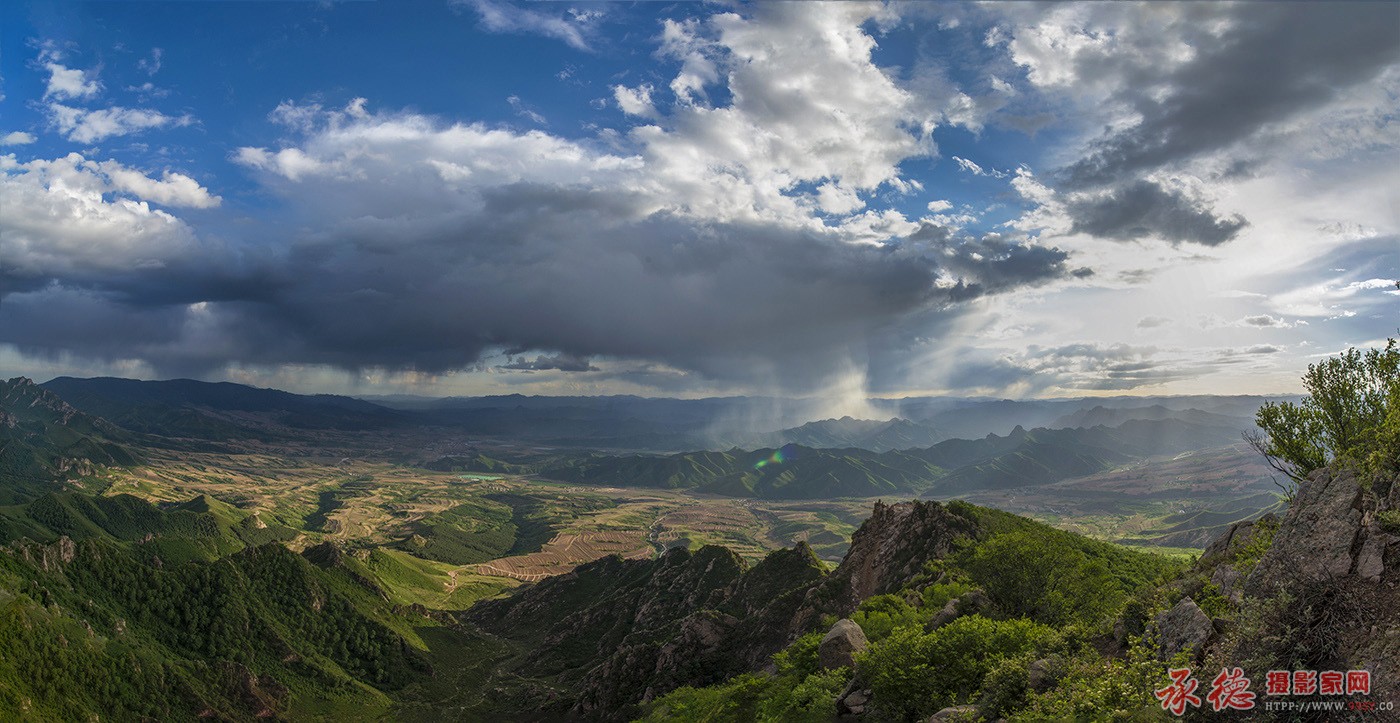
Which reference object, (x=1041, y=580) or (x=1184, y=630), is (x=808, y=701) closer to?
(x=1184, y=630)

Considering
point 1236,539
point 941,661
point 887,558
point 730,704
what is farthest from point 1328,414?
point 887,558

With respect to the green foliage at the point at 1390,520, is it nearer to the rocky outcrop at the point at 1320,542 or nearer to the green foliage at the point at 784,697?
the rocky outcrop at the point at 1320,542

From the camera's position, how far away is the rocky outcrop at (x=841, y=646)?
4234 centimetres

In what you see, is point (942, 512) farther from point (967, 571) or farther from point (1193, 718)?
point (1193, 718)

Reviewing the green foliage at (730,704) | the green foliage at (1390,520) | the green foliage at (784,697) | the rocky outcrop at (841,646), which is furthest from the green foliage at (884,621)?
the green foliage at (1390,520)

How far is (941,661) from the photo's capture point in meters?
33.0

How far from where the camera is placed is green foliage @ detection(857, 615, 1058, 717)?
31328 millimetres

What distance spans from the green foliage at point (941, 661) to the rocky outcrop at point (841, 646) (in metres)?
7.39

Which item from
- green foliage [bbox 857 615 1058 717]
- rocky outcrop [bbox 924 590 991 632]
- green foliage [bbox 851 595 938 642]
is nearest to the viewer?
green foliage [bbox 857 615 1058 717]

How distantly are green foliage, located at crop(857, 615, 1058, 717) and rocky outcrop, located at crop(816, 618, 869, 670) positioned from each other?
7.39 m

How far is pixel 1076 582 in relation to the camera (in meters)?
53.6

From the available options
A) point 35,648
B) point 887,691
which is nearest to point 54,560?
point 35,648

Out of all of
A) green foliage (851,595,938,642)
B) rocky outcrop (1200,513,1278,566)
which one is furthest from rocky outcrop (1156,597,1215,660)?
green foliage (851,595,938,642)

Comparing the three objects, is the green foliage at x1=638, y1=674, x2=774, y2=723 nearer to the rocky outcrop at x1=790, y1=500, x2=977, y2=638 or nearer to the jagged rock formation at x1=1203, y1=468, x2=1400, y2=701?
the jagged rock formation at x1=1203, y1=468, x2=1400, y2=701
